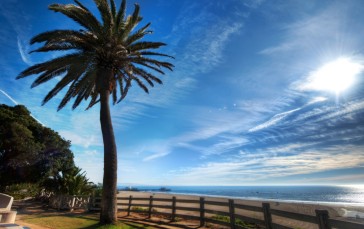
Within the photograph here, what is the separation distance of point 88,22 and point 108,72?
2.95m

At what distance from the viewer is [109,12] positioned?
12922 millimetres

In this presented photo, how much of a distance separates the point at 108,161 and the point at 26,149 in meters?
17.8

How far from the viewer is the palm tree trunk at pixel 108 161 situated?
11344 mm

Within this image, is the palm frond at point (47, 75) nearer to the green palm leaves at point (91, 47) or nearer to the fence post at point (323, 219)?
the green palm leaves at point (91, 47)

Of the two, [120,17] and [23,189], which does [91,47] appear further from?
[23,189]

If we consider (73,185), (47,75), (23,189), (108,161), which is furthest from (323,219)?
(23,189)

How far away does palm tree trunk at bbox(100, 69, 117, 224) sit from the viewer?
1134cm

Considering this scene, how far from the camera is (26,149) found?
956 inches

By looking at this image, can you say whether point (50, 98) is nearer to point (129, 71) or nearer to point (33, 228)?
point (129, 71)

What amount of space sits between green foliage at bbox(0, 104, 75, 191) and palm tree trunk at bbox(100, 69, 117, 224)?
16.5m

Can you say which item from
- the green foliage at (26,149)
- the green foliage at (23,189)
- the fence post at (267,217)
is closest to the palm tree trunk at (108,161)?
the fence post at (267,217)

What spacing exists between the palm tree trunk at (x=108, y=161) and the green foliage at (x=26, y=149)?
16528 mm

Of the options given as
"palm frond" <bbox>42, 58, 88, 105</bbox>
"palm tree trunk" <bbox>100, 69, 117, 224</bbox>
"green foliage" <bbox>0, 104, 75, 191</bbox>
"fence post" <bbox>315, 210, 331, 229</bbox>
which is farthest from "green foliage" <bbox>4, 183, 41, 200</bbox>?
"fence post" <bbox>315, 210, 331, 229</bbox>

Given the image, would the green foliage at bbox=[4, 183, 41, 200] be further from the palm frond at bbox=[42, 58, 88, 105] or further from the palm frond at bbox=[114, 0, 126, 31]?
the palm frond at bbox=[114, 0, 126, 31]
